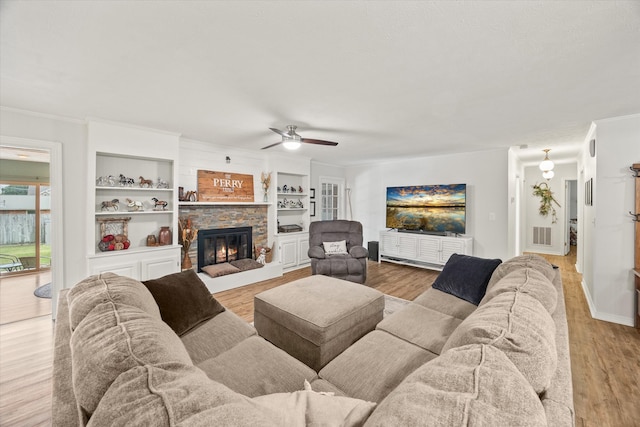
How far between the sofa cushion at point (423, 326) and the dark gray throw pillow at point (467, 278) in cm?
43

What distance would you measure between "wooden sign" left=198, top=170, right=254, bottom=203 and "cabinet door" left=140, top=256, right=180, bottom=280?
44.2 inches

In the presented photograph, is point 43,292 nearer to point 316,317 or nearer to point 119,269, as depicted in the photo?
point 119,269

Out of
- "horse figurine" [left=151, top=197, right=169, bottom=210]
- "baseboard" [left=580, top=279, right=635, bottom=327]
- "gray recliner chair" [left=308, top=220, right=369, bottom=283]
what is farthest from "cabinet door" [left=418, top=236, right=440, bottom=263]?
"horse figurine" [left=151, top=197, right=169, bottom=210]

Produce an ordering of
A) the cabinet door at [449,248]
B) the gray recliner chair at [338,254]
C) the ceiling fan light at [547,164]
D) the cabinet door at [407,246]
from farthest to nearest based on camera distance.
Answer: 1. the cabinet door at [407,246]
2. the ceiling fan light at [547,164]
3. the cabinet door at [449,248]
4. the gray recliner chair at [338,254]

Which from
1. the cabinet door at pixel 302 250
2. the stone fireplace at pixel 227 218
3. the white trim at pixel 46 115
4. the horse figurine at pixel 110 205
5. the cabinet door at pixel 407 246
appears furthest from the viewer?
the cabinet door at pixel 302 250

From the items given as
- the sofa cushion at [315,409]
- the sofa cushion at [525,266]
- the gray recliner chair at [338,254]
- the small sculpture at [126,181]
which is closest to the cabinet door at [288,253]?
the gray recliner chair at [338,254]

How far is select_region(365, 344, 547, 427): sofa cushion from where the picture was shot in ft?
1.94

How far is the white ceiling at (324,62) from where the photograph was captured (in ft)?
4.70

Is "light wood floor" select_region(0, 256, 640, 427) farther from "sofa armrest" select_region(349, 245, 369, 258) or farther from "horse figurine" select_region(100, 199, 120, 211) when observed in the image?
"sofa armrest" select_region(349, 245, 369, 258)

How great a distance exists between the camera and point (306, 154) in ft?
18.2

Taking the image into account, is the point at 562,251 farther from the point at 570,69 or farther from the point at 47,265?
the point at 47,265

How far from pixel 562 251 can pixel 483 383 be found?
27.8 feet

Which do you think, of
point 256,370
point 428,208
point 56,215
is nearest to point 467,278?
point 256,370

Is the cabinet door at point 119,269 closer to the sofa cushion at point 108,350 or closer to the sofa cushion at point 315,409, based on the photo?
the sofa cushion at point 108,350
